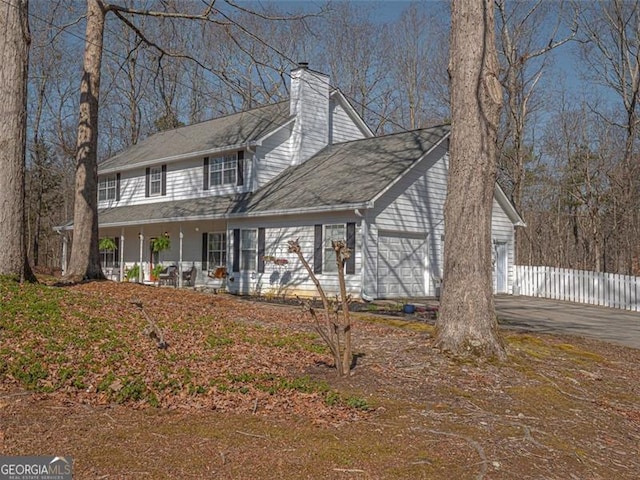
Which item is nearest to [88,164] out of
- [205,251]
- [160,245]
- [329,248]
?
[329,248]

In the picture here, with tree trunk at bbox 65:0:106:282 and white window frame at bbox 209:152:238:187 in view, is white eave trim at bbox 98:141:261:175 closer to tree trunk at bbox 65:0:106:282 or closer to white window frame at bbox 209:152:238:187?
white window frame at bbox 209:152:238:187

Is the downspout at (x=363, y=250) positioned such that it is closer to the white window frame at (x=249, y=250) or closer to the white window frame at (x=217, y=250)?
the white window frame at (x=249, y=250)

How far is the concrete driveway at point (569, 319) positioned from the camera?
12.0 m

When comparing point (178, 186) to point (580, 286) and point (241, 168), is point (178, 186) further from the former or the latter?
point (580, 286)

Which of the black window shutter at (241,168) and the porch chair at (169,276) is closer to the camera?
the black window shutter at (241,168)

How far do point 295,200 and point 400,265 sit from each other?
11.9ft

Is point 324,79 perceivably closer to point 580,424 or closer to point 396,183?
point 396,183

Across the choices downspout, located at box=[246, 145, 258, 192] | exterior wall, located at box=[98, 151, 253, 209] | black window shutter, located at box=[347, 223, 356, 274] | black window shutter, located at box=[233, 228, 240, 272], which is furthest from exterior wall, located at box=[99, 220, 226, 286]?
black window shutter, located at box=[347, 223, 356, 274]

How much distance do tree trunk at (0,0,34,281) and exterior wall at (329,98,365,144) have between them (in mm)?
13532

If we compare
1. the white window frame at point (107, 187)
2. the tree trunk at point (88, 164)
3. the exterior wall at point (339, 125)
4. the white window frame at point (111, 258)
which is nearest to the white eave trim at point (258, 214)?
the white window frame at point (107, 187)

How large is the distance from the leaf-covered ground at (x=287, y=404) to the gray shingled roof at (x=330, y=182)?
8.47 metres

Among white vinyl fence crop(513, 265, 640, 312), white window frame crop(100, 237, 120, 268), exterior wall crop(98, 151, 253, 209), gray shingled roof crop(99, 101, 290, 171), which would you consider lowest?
white vinyl fence crop(513, 265, 640, 312)

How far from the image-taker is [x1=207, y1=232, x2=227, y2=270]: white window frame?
71.7 ft

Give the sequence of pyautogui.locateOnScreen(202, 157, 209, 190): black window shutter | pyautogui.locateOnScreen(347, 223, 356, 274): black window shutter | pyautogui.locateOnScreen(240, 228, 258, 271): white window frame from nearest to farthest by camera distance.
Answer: pyautogui.locateOnScreen(347, 223, 356, 274): black window shutter, pyautogui.locateOnScreen(240, 228, 258, 271): white window frame, pyautogui.locateOnScreen(202, 157, 209, 190): black window shutter
